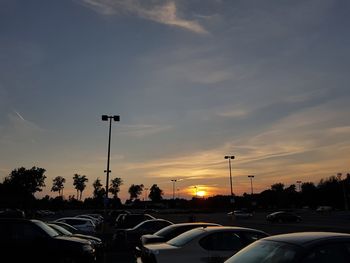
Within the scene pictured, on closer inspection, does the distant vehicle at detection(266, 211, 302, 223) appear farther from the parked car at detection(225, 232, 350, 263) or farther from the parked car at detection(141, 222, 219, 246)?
the parked car at detection(225, 232, 350, 263)

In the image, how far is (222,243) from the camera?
9.04 m

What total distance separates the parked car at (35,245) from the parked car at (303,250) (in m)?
6.63

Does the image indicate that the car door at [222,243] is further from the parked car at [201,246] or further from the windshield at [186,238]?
the windshield at [186,238]

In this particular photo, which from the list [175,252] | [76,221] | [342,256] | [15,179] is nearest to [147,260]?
[175,252]

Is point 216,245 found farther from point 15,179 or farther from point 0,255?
point 15,179

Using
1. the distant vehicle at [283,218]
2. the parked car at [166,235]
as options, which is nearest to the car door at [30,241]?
the parked car at [166,235]

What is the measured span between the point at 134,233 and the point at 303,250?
1478 cm

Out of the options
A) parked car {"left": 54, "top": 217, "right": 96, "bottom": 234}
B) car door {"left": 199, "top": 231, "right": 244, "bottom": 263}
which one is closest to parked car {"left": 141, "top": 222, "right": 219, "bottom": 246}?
car door {"left": 199, "top": 231, "right": 244, "bottom": 263}

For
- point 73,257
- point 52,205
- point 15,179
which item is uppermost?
point 15,179

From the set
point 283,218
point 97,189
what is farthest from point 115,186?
point 283,218

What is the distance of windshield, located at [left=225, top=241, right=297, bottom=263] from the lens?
4797mm

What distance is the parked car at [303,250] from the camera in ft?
15.5

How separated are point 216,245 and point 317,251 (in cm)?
440

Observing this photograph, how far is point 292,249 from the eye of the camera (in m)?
4.87
